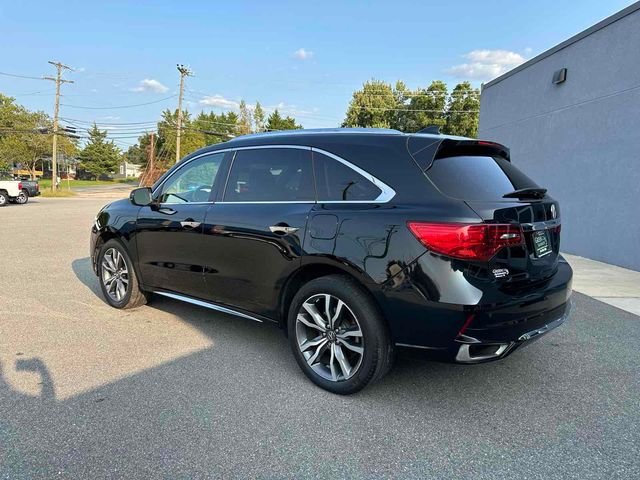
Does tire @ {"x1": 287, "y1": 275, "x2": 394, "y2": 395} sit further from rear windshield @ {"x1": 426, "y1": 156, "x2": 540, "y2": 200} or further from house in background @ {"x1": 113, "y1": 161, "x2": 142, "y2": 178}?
house in background @ {"x1": 113, "y1": 161, "x2": 142, "y2": 178}

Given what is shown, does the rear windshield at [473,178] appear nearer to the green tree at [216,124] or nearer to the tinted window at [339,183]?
the tinted window at [339,183]

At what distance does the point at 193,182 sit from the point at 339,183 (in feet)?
5.69

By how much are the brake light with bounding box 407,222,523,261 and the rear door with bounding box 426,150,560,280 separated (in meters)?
0.06

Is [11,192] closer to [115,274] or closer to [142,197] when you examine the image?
[115,274]

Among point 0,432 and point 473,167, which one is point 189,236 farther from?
point 473,167

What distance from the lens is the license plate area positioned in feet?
8.89

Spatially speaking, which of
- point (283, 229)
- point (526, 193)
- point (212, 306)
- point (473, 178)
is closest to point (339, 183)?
point (283, 229)

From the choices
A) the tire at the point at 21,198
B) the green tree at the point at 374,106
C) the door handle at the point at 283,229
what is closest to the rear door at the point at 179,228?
the door handle at the point at 283,229

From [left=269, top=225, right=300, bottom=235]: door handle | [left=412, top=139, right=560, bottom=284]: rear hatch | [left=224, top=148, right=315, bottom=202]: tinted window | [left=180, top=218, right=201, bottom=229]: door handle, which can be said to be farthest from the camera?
[left=180, top=218, right=201, bottom=229]: door handle

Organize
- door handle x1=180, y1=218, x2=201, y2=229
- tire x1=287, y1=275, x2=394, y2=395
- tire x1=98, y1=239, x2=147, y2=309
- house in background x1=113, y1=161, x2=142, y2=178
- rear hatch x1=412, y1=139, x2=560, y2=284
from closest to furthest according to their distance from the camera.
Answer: rear hatch x1=412, y1=139, x2=560, y2=284 → tire x1=287, y1=275, x2=394, y2=395 → door handle x1=180, y1=218, x2=201, y2=229 → tire x1=98, y1=239, x2=147, y2=309 → house in background x1=113, y1=161, x2=142, y2=178

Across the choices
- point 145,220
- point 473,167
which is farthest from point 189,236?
point 473,167

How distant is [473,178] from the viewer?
108 inches

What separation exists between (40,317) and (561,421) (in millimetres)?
4688

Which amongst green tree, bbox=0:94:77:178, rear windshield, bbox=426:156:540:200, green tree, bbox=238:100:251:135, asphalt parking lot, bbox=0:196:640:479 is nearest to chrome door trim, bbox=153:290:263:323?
asphalt parking lot, bbox=0:196:640:479
